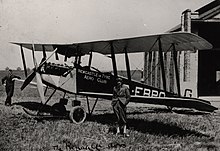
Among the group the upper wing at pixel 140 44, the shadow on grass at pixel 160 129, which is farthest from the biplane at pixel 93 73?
the shadow on grass at pixel 160 129

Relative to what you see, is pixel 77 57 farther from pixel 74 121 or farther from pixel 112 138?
pixel 112 138

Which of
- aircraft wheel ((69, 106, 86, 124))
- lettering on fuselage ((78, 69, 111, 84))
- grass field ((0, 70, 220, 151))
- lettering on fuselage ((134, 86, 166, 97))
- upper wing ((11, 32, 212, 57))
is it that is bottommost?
grass field ((0, 70, 220, 151))

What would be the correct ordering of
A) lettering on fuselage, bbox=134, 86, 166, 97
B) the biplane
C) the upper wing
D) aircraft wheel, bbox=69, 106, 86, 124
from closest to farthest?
the upper wing < the biplane < aircraft wheel, bbox=69, 106, 86, 124 < lettering on fuselage, bbox=134, 86, 166, 97

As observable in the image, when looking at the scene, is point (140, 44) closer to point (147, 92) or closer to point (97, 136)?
point (147, 92)

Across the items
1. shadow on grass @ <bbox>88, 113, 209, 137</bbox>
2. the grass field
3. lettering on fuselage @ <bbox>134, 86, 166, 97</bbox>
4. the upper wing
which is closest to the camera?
the grass field

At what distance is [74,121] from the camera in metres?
10.0

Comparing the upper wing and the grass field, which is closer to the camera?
the grass field

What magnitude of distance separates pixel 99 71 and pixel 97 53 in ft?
5.42

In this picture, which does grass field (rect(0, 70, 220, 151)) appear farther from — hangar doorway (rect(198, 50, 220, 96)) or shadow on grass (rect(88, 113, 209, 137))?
hangar doorway (rect(198, 50, 220, 96))

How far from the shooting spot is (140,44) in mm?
10312

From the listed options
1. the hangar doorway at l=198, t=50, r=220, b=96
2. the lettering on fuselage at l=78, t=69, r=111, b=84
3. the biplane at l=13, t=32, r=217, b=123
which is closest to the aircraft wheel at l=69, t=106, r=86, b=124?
the biplane at l=13, t=32, r=217, b=123

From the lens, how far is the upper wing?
8.57 metres

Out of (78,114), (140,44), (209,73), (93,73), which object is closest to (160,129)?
(78,114)

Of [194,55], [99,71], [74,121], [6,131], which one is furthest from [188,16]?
[6,131]
